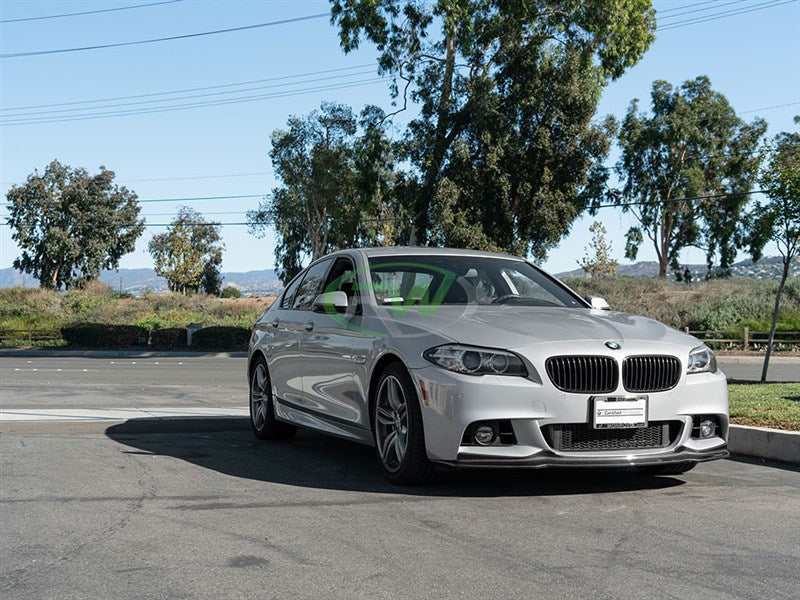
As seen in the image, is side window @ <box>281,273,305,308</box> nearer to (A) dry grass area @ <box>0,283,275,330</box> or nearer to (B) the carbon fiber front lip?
(B) the carbon fiber front lip

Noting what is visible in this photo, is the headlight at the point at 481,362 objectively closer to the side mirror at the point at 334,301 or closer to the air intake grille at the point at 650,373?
the air intake grille at the point at 650,373

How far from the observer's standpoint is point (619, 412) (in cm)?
623

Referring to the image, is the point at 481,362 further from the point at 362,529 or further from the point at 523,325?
the point at 362,529

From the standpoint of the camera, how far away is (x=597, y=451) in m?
6.26

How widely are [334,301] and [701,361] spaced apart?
8.79 ft

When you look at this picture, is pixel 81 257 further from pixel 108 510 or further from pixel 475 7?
pixel 108 510

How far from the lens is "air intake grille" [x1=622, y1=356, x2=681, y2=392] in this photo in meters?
6.34

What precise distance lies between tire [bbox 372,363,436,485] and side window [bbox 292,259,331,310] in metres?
1.96

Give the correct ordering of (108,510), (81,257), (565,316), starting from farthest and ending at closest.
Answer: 1. (81,257)
2. (565,316)
3. (108,510)

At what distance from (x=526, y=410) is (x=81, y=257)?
85257mm

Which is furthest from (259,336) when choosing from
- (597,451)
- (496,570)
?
(496,570)

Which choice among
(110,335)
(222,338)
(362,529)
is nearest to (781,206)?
(362,529)

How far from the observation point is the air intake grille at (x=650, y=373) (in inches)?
250

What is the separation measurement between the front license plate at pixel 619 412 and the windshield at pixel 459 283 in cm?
154
